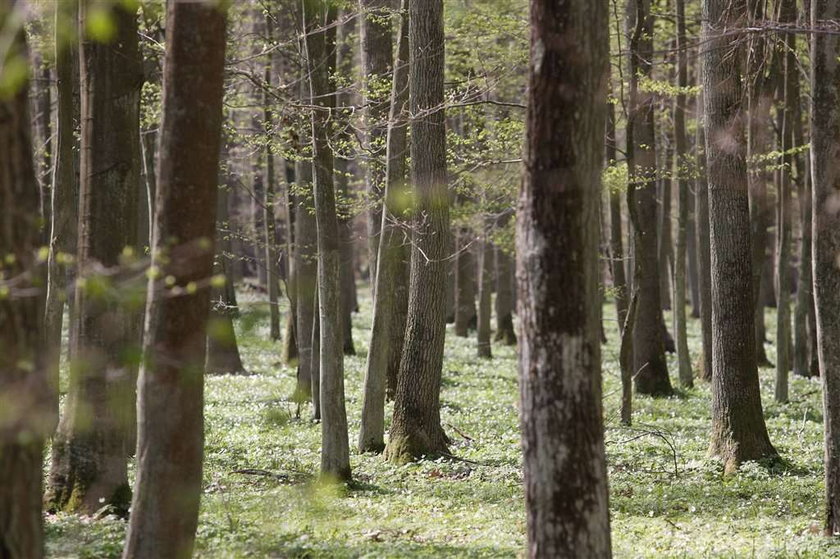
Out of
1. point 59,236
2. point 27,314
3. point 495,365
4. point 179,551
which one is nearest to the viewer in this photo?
point 27,314

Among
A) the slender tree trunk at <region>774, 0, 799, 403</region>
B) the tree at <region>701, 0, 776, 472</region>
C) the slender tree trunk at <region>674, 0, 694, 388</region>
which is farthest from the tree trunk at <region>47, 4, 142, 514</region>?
the slender tree trunk at <region>774, 0, 799, 403</region>

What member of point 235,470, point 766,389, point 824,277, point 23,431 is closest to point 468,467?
point 235,470

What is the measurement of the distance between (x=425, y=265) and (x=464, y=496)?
3.51 meters

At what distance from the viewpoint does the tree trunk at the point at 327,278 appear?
10.9 m

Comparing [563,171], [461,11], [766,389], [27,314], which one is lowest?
[766,389]

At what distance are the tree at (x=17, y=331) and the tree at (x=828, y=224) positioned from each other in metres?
7.23

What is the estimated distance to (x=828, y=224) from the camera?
9.02m

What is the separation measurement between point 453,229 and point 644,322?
33.7 ft

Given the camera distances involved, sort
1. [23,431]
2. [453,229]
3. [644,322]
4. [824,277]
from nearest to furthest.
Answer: [23,431]
[824,277]
[644,322]
[453,229]

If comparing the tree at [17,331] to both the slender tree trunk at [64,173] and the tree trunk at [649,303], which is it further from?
the tree trunk at [649,303]

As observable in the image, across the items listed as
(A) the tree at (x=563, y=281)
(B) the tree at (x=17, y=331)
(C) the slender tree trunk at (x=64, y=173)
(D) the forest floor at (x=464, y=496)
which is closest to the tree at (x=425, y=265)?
(D) the forest floor at (x=464, y=496)

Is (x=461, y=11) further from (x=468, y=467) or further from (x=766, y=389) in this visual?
(x=766, y=389)

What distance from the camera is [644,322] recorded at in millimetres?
21484

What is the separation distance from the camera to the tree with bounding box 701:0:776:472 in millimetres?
12875
